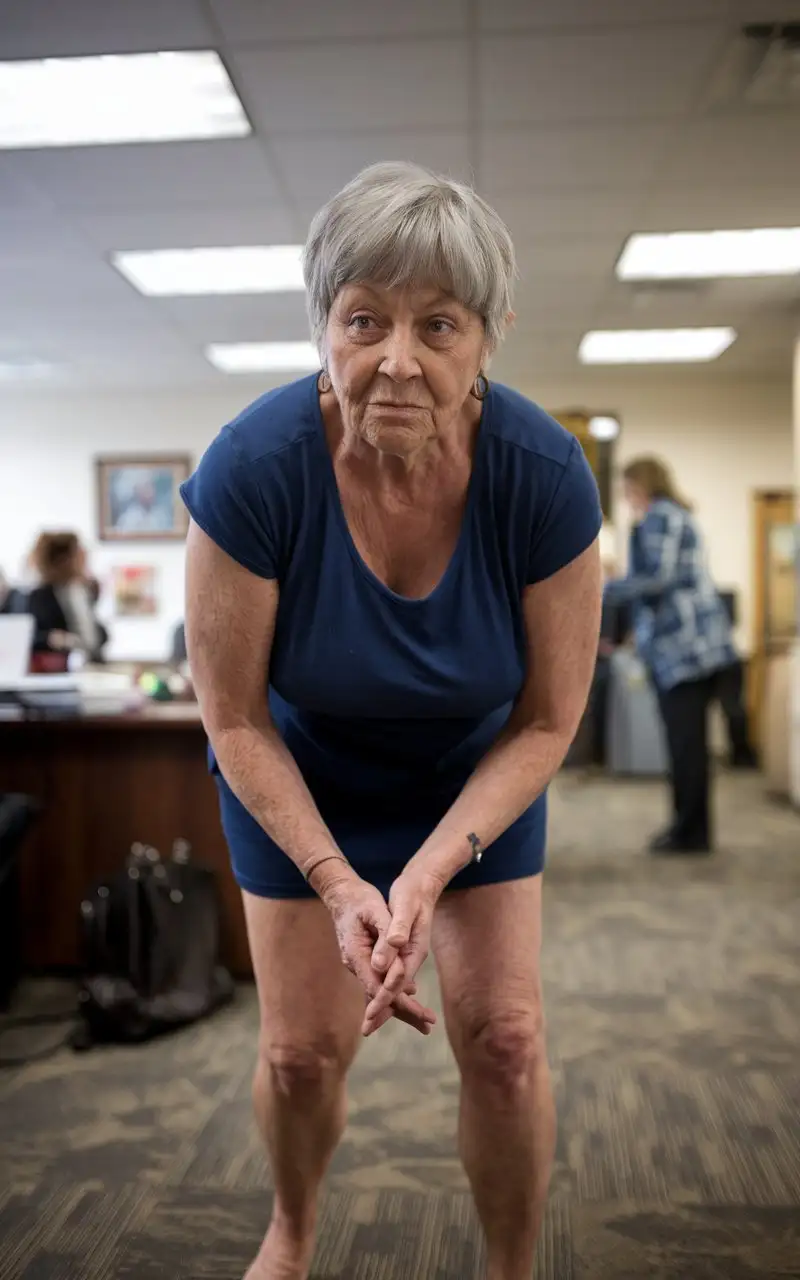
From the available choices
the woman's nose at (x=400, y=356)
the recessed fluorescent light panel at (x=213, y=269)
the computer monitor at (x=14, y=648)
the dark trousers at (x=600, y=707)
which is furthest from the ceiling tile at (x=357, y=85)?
the dark trousers at (x=600, y=707)

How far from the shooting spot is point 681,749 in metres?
4.36

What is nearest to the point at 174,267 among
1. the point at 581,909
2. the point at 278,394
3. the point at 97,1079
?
the point at 581,909

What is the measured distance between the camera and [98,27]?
3057 millimetres

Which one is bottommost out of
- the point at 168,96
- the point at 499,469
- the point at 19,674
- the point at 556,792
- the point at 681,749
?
the point at 556,792

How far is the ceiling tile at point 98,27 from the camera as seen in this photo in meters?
2.95

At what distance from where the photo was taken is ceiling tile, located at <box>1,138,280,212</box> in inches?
152

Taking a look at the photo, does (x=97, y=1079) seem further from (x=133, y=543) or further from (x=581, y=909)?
(x=133, y=543)

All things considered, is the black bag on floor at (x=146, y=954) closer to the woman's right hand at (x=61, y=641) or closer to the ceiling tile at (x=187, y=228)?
the woman's right hand at (x=61, y=641)

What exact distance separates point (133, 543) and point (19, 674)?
19.4 feet

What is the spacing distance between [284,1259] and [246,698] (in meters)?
0.76

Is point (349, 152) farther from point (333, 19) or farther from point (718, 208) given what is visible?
point (718, 208)

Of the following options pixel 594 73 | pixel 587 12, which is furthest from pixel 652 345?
pixel 587 12

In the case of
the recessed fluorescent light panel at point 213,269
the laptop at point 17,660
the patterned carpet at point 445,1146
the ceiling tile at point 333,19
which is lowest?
the patterned carpet at point 445,1146

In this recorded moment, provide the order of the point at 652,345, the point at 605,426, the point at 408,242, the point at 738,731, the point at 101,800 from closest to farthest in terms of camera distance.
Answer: the point at 408,242, the point at 101,800, the point at 738,731, the point at 652,345, the point at 605,426
